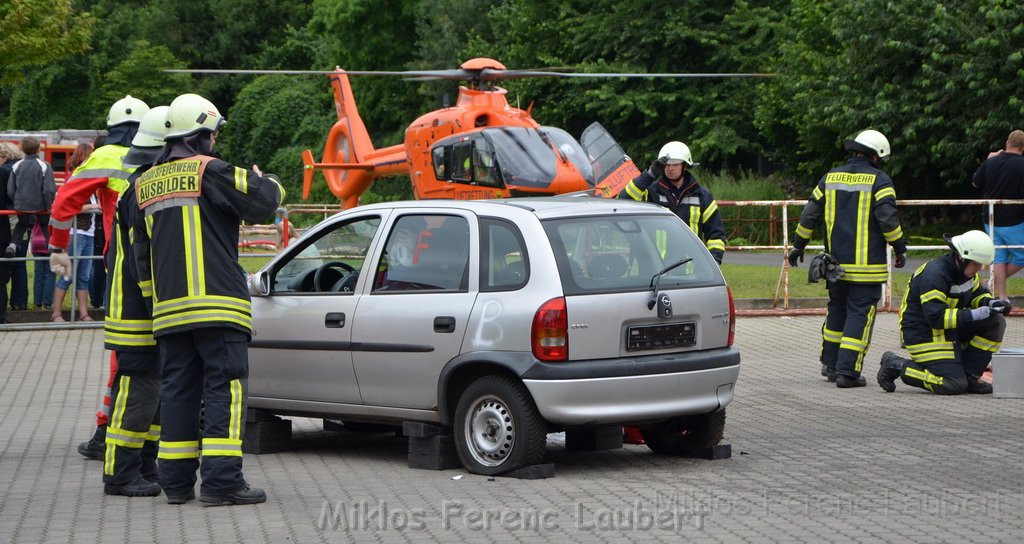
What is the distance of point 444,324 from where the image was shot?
858 cm

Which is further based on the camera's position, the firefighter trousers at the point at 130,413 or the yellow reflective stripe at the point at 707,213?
the yellow reflective stripe at the point at 707,213

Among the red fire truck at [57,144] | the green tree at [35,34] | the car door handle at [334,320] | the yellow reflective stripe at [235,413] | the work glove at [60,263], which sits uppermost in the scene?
the green tree at [35,34]

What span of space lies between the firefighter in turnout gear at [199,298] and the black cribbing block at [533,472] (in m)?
1.39

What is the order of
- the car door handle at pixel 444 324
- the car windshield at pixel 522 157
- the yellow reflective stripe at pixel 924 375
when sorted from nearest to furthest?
the car door handle at pixel 444 324 < the yellow reflective stripe at pixel 924 375 < the car windshield at pixel 522 157

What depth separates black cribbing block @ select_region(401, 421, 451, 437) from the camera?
8781 millimetres

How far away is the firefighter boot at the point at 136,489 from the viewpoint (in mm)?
8039

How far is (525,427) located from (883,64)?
88.7ft

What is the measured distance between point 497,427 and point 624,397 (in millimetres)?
705

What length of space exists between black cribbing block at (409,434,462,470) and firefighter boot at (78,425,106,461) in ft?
6.21

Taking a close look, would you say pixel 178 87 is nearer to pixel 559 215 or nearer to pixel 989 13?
pixel 989 13

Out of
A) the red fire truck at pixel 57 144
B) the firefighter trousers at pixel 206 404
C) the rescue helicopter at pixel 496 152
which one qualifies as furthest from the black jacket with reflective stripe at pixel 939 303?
the red fire truck at pixel 57 144

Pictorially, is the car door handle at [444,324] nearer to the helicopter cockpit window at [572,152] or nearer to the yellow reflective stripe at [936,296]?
the yellow reflective stripe at [936,296]

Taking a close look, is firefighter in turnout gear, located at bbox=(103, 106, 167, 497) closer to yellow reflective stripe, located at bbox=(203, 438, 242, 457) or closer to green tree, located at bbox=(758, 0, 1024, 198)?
yellow reflective stripe, located at bbox=(203, 438, 242, 457)

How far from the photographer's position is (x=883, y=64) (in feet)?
110
